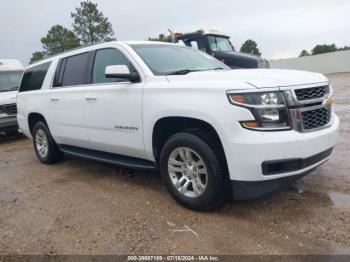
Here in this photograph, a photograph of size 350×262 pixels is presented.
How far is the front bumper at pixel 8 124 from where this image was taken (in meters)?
8.99

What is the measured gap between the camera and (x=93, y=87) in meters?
4.61

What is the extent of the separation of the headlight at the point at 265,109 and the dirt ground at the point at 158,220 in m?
0.96

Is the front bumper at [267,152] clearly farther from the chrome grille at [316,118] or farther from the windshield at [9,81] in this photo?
the windshield at [9,81]

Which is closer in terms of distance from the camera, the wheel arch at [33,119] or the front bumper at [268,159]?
the front bumper at [268,159]

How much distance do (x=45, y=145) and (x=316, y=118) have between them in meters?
4.60

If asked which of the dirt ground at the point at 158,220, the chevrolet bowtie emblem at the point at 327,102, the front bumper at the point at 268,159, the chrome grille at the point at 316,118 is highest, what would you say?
the chevrolet bowtie emblem at the point at 327,102

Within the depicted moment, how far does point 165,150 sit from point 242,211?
1.03m

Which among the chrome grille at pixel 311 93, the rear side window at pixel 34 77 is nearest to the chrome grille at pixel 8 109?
the rear side window at pixel 34 77

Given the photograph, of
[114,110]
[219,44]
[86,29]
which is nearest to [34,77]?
[114,110]

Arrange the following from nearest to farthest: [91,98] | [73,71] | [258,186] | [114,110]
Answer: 1. [258,186]
2. [114,110]
3. [91,98]
4. [73,71]

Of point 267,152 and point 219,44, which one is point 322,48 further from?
point 267,152

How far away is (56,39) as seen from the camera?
52.3 metres

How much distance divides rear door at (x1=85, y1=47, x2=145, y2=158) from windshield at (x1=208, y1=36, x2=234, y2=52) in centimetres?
759

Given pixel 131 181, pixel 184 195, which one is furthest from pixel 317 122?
pixel 131 181
